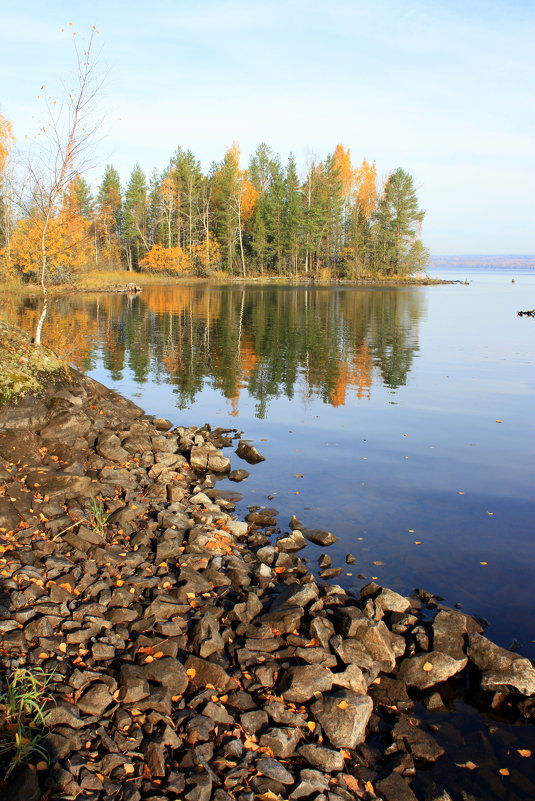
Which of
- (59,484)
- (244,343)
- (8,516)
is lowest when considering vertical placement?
(8,516)

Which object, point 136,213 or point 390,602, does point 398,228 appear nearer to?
point 136,213

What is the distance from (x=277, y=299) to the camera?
60344mm

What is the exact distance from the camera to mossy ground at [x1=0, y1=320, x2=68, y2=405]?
36.1ft

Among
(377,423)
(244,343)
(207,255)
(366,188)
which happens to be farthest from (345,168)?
(377,423)

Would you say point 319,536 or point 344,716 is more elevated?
point 319,536

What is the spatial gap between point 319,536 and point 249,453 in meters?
4.34

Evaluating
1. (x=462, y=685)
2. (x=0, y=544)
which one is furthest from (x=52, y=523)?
(x=462, y=685)

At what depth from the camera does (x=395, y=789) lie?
493 cm

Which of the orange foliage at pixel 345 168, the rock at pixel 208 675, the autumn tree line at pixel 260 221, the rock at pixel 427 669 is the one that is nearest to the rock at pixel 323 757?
the rock at pixel 208 675

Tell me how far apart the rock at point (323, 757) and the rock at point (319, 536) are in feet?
14.3

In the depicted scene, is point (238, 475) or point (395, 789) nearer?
point (395, 789)

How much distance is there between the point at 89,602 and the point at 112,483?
3611mm

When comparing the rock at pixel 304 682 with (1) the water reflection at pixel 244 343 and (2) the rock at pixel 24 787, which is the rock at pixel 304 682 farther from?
→ (1) the water reflection at pixel 244 343

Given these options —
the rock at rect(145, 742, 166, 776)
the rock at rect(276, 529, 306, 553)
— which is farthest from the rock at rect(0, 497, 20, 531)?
the rock at rect(145, 742, 166, 776)
